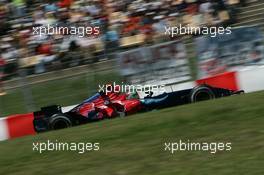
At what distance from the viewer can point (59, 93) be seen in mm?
9500

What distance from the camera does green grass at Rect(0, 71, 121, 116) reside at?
935cm

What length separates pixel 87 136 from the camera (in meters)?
6.50

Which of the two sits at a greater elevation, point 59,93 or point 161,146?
point 59,93

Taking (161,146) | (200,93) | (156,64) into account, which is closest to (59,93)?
(156,64)
